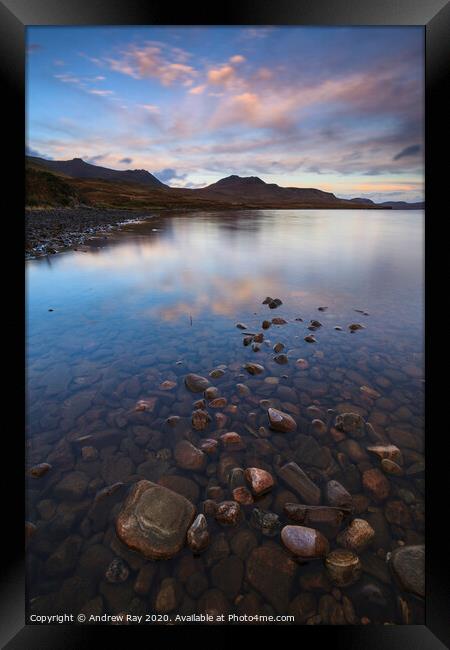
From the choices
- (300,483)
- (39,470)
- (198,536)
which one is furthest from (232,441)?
(39,470)

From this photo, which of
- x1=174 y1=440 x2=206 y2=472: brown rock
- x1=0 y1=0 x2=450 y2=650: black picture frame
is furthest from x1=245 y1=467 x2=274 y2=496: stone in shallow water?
x1=0 y1=0 x2=450 y2=650: black picture frame

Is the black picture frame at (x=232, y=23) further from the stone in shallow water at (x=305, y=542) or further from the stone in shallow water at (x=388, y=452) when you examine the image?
the stone in shallow water at (x=388, y=452)

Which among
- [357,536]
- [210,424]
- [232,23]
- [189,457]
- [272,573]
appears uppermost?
[232,23]

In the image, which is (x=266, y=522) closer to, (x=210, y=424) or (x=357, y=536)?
(x=357, y=536)

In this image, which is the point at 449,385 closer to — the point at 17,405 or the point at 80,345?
the point at 17,405

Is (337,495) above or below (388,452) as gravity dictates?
below

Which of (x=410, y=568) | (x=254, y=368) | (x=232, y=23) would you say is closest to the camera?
(x=232, y=23)

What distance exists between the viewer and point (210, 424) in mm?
3883

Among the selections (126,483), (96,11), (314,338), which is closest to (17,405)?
(126,483)

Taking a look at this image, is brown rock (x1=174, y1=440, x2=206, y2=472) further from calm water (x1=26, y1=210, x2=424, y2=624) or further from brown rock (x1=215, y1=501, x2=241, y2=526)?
brown rock (x1=215, y1=501, x2=241, y2=526)

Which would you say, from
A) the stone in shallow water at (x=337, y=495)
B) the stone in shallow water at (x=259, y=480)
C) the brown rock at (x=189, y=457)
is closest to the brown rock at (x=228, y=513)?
the stone in shallow water at (x=259, y=480)

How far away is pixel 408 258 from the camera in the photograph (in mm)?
16656

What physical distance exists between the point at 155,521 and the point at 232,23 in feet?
12.1

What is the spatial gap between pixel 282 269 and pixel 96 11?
490 inches
